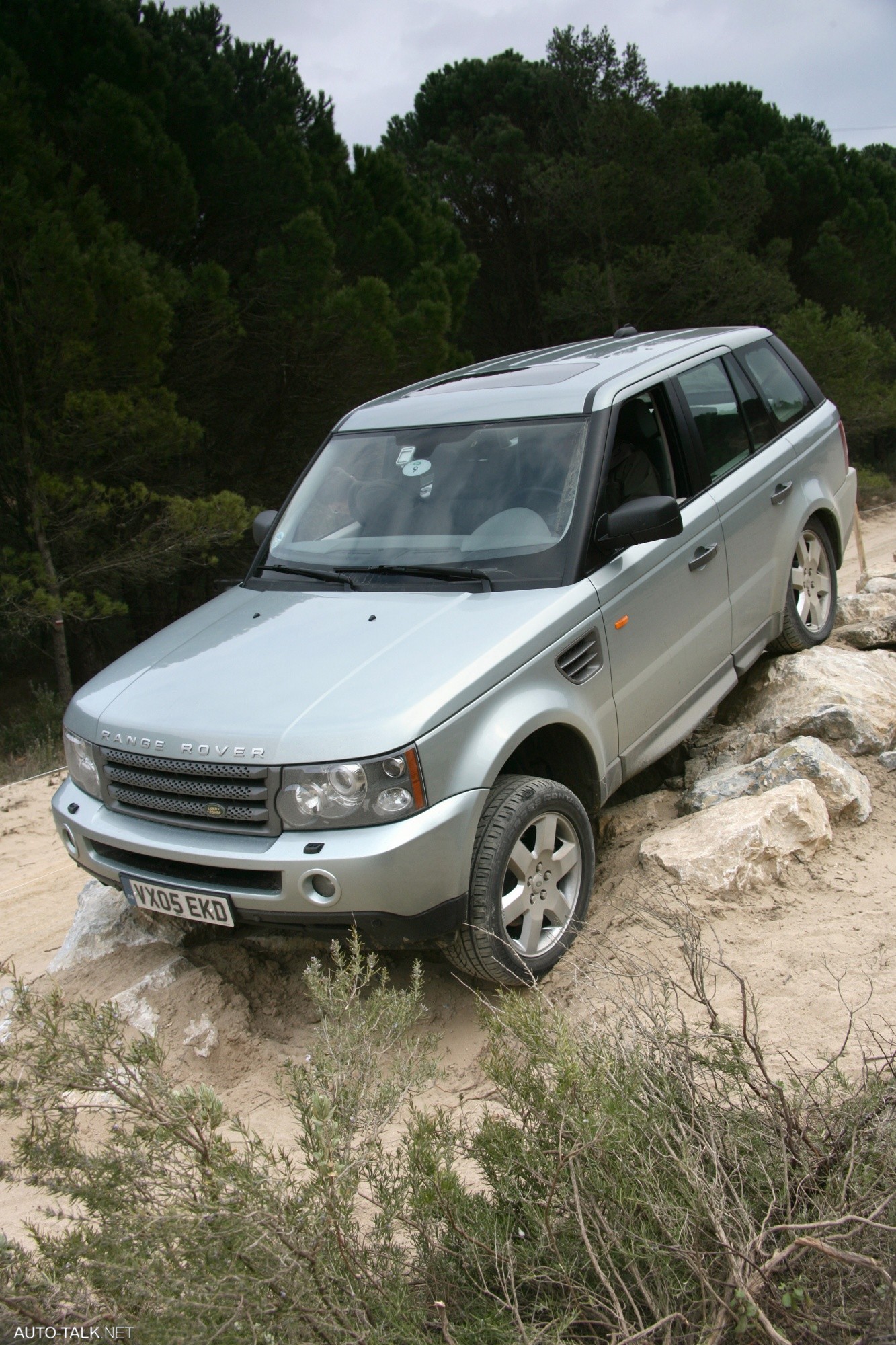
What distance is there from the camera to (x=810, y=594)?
18.8 feet

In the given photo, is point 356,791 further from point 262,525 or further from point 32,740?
point 32,740

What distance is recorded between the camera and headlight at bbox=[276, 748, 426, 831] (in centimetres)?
302

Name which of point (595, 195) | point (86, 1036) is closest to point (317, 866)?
point (86, 1036)

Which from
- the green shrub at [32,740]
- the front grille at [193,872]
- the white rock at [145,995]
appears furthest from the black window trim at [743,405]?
the green shrub at [32,740]

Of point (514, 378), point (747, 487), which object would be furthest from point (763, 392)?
point (514, 378)

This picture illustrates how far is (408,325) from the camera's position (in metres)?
13.8

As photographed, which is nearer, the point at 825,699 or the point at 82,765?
the point at 82,765

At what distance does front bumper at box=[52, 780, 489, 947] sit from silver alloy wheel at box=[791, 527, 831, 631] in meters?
3.05

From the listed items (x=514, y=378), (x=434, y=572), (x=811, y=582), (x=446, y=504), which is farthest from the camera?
(x=811, y=582)

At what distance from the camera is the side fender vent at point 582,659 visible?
12.0ft

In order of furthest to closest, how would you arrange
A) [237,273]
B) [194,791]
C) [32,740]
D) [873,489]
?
[873,489] < [237,273] < [32,740] < [194,791]

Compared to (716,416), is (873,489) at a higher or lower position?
lower

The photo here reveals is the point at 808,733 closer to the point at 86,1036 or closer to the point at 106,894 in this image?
the point at 106,894

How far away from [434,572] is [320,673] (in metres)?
0.75
